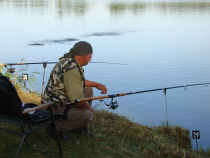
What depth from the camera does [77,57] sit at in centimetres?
329

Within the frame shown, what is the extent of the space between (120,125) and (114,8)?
2641 cm

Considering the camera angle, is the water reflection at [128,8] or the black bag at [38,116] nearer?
the black bag at [38,116]

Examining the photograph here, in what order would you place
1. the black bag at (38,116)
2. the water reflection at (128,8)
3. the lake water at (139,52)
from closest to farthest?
the black bag at (38,116), the lake water at (139,52), the water reflection at (128,8)

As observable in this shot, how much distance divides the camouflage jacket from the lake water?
404 cm

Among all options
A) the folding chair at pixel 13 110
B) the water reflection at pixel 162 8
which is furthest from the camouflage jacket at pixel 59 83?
the water reflection at pixel 162 8

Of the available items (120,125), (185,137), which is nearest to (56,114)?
(120,125)

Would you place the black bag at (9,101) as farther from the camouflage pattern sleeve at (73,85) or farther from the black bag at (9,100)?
the camouflage pattern sleeve at (73,85)

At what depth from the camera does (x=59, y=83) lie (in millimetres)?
3223

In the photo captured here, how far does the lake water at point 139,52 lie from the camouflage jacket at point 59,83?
13.3 feet

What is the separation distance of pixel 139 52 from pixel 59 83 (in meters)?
10.9

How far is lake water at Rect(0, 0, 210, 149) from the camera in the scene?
8.47 m

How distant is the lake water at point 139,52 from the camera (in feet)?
27.8

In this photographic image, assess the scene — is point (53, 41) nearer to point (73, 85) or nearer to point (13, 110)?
point (73, 85)

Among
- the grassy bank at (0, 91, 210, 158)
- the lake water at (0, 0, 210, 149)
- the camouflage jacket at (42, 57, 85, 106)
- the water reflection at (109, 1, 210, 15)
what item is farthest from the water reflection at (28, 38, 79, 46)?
the water reflection at (109, 1, 210, 15)
